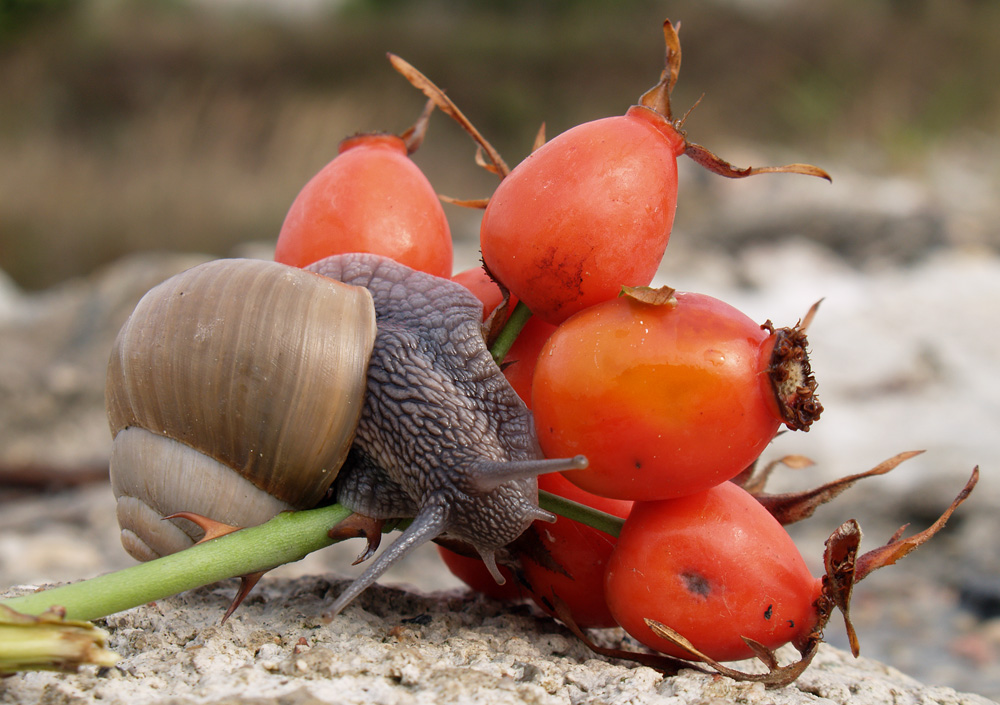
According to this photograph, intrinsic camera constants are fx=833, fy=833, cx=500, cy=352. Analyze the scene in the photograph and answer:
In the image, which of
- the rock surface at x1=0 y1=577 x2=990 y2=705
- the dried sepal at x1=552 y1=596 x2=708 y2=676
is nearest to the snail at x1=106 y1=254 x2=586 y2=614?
the rock surface at x1=0 y1=577 x2=990 y2=705

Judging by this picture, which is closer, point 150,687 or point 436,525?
point 150,687

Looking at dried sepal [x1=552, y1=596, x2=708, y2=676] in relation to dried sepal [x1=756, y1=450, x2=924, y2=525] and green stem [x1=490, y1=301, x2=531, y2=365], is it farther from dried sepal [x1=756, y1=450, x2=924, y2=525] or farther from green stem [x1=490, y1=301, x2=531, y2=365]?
green stem [x1=490, y1=301, x2=531, y2=365]

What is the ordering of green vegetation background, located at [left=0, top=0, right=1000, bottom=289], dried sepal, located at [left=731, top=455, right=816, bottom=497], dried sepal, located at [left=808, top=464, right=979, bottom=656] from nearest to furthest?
dried sepal, located at [left=808, top=464, right=979, bottom=656], dried sepal, located at [left=731, top=455, right=816, bottom=497], green vegetation background, located at [left=0, top=0, right=1000, bottom=289]

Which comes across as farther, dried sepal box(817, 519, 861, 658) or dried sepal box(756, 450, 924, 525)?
dried sepal box(756, 450, 924, 525)

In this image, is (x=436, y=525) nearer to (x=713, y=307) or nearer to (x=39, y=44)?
(x=713, y=307)

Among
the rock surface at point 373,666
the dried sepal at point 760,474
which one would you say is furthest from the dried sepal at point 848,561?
the dried sepal at point 760,474

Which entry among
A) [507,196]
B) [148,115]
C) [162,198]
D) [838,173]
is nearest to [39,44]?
[148,115]

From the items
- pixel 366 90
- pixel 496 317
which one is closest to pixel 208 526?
pixel 496 317
